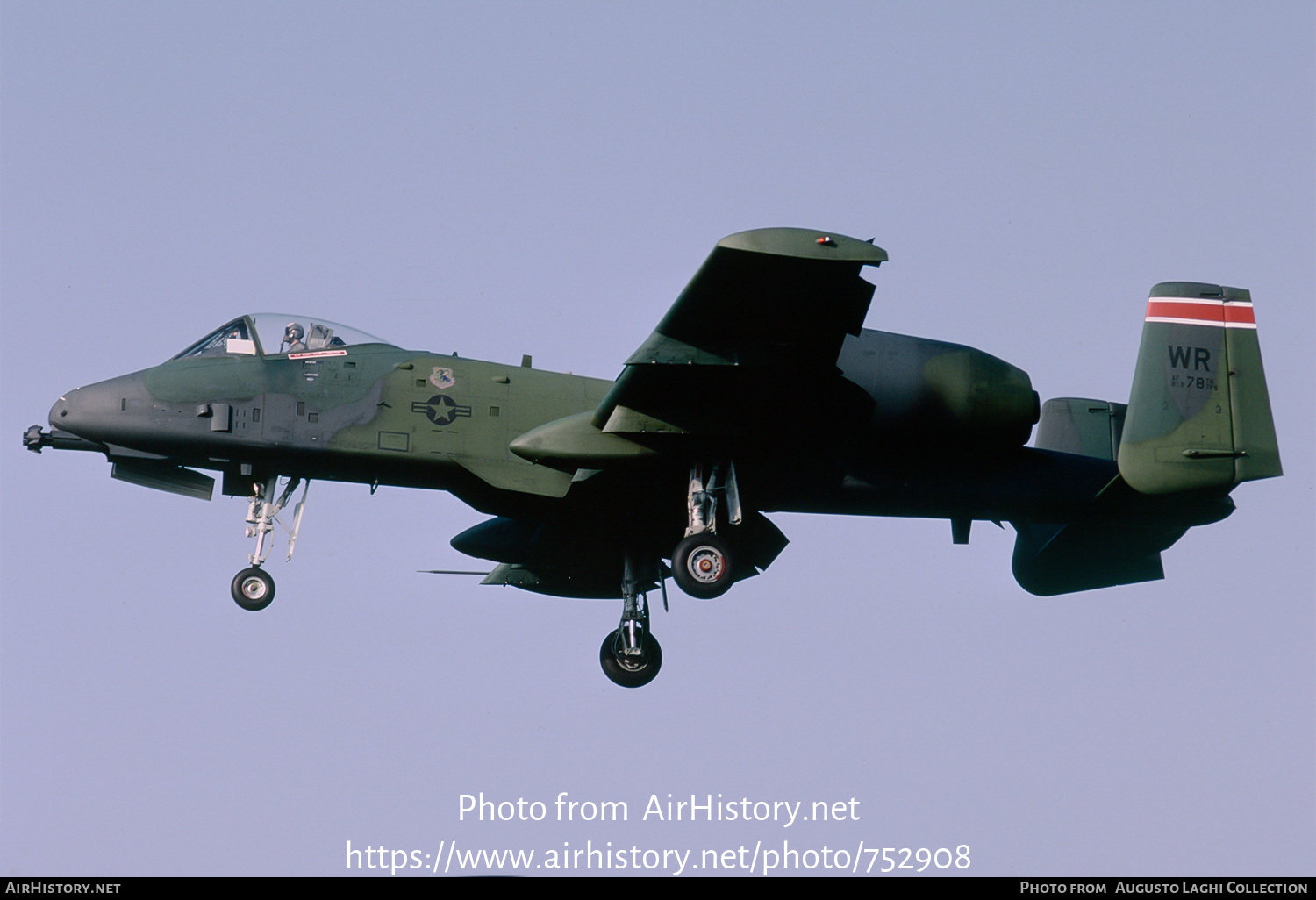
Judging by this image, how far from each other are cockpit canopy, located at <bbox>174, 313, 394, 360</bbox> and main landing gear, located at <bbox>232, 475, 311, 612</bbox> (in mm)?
1508

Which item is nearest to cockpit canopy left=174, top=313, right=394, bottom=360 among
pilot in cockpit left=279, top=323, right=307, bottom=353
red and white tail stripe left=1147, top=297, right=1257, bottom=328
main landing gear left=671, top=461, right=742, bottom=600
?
pilot in cockpit left=279, top=323, right=307, bottom=353

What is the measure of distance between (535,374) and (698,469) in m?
2.27

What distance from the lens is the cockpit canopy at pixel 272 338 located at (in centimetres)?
2067

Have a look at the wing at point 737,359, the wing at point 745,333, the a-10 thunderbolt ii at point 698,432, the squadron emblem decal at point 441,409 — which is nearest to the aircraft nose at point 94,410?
the a-10 thunderbolt ii at point 698,432

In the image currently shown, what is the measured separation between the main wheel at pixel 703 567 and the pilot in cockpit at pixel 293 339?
4.98m

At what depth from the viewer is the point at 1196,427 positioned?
67.3 ft

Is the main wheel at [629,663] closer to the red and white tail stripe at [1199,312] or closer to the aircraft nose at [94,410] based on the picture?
the aircraft nose at [94,410]

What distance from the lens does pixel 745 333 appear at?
18500 mm

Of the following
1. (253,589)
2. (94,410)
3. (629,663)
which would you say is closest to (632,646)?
(629,663)

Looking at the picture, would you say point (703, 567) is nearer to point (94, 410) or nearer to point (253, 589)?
point (253, 589)

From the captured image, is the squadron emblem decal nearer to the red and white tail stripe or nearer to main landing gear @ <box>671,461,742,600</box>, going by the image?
main landing gear @ <box>671,461,742,600</box>

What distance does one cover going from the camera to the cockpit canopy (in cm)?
2067

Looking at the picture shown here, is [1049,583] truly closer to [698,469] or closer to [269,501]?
[698,469]
